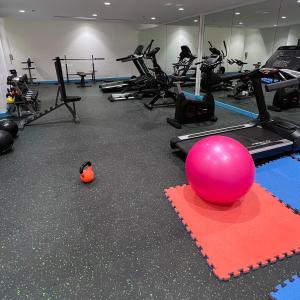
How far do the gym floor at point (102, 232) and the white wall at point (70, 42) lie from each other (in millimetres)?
7718

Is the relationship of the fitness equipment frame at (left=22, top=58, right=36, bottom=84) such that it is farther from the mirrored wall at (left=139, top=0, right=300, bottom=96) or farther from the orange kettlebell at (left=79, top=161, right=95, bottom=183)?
the orange kettlebell at (left=79, top=161, right=95, bottom=183)

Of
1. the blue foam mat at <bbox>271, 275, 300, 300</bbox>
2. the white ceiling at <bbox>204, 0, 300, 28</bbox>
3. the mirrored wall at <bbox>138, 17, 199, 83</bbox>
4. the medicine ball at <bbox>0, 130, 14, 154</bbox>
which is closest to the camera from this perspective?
the blue foam mat at <bbox>271, 275, 300, 300</bbox>

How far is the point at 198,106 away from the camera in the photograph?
4156 mm

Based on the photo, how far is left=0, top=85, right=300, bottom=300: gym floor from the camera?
1.36 metres

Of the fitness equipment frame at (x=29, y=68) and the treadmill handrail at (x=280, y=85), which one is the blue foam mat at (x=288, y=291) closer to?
the treadmill handrail at (x=280, y=85)

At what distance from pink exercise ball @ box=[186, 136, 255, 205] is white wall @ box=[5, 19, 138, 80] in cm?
970

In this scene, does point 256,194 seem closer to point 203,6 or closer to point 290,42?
point 290,42

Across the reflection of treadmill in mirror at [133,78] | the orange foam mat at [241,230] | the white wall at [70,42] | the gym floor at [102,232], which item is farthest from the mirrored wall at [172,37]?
the orange foam mat at [241,230]

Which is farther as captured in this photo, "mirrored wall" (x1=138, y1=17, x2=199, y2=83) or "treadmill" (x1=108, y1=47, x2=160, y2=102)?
"mirrored wall" (x1=138, y1=17, x2=199, y2=83)

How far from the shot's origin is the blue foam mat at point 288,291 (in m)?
1.29

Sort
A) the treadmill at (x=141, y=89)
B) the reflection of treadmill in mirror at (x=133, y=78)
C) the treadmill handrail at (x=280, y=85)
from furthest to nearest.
Result: the reflection of treadmill in mirror at (x=133, y=78) < the treadmill at (x=141, y=89) < the treadmill handrail at (x=280, y=85)

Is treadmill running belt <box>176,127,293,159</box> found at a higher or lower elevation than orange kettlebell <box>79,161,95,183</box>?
higher

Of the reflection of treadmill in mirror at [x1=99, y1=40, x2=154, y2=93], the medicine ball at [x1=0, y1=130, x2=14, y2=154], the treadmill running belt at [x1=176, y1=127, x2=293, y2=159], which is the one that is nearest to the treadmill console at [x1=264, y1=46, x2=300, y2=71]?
the treadmill running belt at [x1=176, y1=127, x2=293, y2=159]

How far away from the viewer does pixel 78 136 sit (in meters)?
3.79
